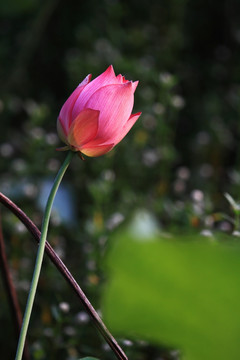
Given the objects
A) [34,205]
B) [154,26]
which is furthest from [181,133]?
[34,205]

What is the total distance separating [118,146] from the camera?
4.42ft

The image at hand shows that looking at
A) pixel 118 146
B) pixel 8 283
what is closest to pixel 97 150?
pixel 8 283

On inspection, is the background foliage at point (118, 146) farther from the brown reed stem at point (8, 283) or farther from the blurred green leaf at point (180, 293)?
the blurred green leaf at point (180, 293)

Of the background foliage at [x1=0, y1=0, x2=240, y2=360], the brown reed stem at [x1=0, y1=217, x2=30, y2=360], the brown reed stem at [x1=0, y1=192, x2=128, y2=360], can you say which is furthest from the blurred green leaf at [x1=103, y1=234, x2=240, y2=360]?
the background foliage at [x1=0, y1=0, x2=240, y2=360]

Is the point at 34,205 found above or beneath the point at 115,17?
beneath

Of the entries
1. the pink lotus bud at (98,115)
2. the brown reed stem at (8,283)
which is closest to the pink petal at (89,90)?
the pink lotus bud at (98,115)

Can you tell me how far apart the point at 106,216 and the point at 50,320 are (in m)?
0.30

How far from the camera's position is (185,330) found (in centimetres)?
25

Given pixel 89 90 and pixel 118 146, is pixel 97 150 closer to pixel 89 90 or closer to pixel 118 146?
pixel 89 90

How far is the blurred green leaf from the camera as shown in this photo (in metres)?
0.23

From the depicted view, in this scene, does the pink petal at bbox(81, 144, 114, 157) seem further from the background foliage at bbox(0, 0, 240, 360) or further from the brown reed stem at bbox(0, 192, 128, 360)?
the background foliage at bbox(0, 0, 240, 360)

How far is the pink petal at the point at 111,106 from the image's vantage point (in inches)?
13.4

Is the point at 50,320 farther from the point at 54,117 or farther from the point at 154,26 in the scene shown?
the point at 154,26

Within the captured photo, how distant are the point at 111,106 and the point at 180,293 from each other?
15cm
